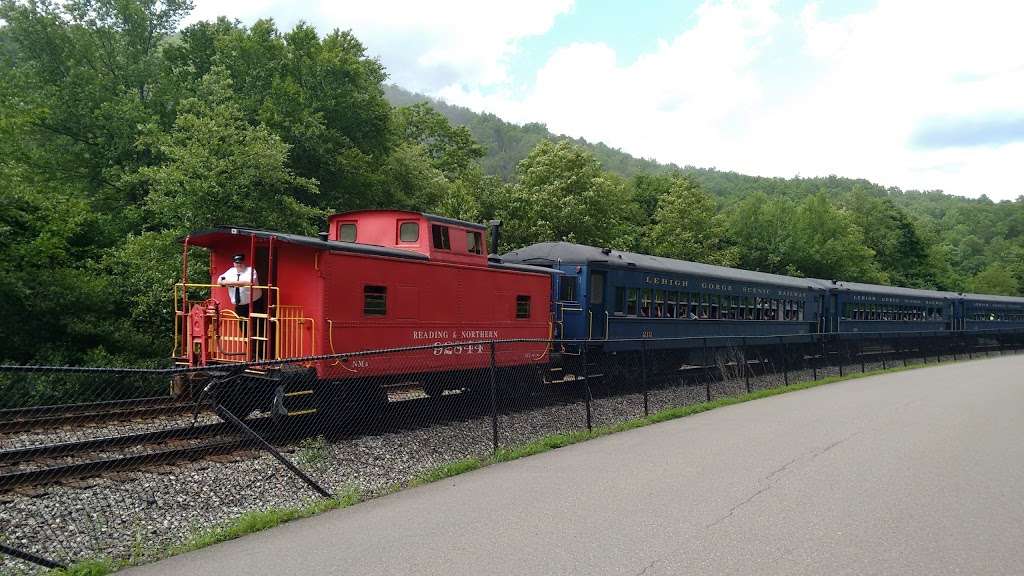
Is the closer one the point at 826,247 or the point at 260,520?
the point at 260,520

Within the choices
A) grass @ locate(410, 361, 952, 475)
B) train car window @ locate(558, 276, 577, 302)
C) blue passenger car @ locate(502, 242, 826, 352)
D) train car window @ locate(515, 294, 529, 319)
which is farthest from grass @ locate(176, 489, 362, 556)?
train car window @ locate(558, 276, 577, 302)

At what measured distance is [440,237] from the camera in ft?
41.6

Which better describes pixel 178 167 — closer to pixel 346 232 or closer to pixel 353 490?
pixel 346 232

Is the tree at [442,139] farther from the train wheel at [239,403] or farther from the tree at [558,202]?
the train wheel at [239,403]

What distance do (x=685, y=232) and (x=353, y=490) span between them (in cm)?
4303

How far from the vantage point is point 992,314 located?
4006 cm

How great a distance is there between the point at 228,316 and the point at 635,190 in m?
56.7

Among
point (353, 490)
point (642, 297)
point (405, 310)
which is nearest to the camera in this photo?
point (353, 490)

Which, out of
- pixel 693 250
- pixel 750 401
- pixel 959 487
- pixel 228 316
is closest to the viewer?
pixel 959 487

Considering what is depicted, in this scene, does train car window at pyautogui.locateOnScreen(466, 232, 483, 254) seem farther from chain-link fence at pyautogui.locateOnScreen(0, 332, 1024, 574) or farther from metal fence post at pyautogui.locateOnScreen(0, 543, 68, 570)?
metal fence post at pyautogui.locateOnScreen(0, 543, 68, 570)

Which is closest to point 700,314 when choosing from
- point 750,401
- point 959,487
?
point 750,401

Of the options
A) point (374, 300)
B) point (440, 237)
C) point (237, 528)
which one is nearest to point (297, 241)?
point (374, 300)

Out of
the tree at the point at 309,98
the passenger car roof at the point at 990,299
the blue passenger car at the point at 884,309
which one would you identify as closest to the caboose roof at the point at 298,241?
the tree at the point at 309,98

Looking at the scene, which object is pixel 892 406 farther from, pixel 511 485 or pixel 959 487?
pixel 511 485
